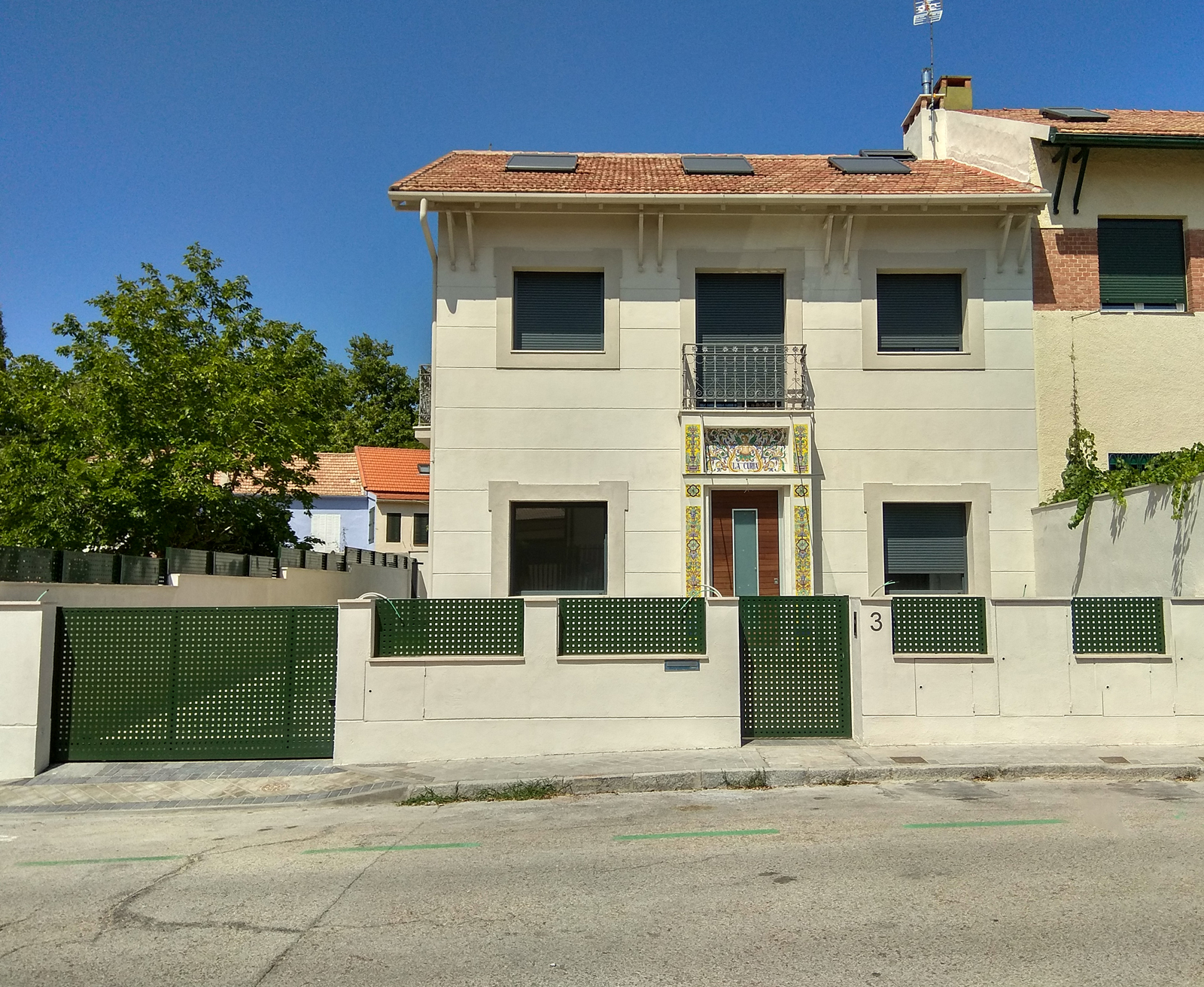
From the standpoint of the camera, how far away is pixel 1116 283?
15172 millimetres

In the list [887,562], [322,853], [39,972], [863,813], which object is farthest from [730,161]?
[39,972]

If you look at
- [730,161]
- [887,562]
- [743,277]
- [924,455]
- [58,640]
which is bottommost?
[58,640]

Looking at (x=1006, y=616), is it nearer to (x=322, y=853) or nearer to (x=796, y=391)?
(x=796, y=391)

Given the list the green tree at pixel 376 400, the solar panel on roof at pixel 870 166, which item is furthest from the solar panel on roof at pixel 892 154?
the green tree at pixel 376 400

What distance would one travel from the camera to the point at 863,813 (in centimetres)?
775

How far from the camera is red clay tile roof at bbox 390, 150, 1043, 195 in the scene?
14367 millimetres

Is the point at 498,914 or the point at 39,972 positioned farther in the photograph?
the point at 498,914

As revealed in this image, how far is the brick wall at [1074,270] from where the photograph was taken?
49.1 feet

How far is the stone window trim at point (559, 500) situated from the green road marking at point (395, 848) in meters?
7.34

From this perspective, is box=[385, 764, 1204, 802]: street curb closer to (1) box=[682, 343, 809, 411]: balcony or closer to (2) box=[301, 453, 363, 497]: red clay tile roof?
(1) box=[682, 343, 809, 411]: balcony

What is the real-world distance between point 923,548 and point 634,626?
248 inches

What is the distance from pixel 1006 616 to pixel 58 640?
9.98m

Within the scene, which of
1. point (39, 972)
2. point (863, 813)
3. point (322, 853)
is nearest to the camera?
point (39, 972)

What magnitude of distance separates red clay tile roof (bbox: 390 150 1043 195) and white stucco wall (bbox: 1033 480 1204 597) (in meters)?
5.01
